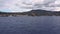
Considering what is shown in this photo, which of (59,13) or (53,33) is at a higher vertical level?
(53,33)

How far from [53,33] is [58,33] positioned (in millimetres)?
379

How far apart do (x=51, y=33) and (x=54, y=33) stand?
229 millimetres

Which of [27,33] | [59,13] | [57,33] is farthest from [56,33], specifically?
[59,13]

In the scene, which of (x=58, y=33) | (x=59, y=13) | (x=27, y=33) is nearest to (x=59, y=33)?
(x=58, y=33)

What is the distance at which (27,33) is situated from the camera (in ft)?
43.8

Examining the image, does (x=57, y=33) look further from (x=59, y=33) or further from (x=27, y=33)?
(x=27, y=33)

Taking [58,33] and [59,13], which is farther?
[59,13]

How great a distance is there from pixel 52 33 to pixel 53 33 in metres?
0.10

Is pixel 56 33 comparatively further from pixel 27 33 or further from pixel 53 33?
pixel 27 33

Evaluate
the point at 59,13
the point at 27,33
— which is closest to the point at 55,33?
the point at 27,33

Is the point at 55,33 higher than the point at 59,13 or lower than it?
higher

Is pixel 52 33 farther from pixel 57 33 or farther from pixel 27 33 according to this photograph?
pixel 27 33

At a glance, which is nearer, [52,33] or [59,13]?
[52,33]

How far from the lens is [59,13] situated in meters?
30.8
